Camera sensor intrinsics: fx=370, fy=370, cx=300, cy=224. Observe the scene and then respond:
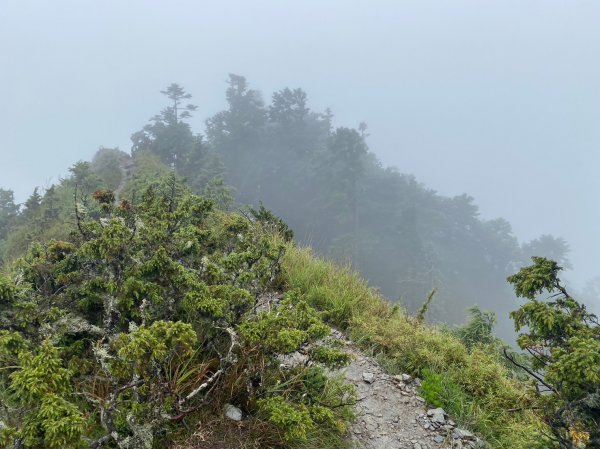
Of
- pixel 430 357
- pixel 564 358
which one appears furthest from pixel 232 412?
pixel 430 357

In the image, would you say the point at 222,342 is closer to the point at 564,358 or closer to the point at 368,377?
the point at 368,377

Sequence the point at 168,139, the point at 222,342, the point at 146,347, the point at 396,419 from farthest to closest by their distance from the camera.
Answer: the point at 168,139
the point at 396,419
the point at 222,342
the point at 146,347

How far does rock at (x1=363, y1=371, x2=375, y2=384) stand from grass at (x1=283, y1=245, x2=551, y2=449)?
435mm

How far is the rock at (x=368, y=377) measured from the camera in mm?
5495

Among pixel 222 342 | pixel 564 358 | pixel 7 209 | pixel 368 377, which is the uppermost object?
pixel 564 358

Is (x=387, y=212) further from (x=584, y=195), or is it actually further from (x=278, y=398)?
(x=584, y=195)

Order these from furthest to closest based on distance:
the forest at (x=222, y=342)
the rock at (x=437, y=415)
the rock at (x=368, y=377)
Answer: the rock at (x=368, y=377)
the rock at (x=437, y=415)
the forest at (x=222, y=342)

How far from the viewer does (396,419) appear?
4.86 meters

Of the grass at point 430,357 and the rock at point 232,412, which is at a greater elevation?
the grass at point 430,357

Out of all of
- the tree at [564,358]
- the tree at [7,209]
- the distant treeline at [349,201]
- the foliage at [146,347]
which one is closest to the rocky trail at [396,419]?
the foliage at [146,347]

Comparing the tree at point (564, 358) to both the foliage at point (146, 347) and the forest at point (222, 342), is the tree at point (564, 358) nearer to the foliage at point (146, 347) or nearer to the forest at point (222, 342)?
the forest at point (222, 342)

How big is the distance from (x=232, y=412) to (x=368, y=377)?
262cm

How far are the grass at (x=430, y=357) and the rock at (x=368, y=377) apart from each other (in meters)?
0.43

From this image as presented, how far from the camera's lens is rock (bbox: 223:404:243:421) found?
355 cm
